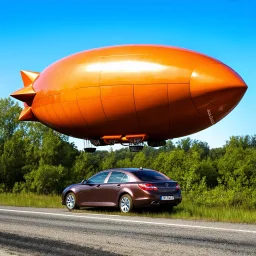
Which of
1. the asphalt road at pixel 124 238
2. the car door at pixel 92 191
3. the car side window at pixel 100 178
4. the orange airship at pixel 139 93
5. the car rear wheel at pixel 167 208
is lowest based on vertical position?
the asphalt road at pixel 124 238

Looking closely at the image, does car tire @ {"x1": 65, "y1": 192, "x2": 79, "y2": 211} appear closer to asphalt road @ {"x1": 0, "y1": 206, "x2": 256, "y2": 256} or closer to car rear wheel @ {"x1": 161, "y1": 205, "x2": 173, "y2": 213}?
car rear wheel @ {"x1": 161, "y1": 205, "x2": 173, "y2": 213}

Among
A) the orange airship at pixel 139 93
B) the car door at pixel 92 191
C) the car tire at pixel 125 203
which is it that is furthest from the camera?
the car door at pixel 92 191

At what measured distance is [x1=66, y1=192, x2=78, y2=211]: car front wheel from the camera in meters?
15.0

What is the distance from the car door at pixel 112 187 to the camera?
1360cm

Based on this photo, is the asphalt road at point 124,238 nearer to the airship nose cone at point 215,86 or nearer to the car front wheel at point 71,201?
the airship nose cone at point 215,86

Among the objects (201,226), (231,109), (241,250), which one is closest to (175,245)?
(241,250)

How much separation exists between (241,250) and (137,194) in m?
6.64

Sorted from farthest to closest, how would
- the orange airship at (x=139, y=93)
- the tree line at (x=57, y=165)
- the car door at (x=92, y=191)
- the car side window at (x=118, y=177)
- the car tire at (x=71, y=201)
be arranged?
the tree line at (x=57, y=165), the car tire at (x=71, y=201), the car door at (x=92, y=191), the car side window at (x=118, y=177), the orange airship at (x=139, y=93)

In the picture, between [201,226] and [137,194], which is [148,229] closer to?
[201,226]

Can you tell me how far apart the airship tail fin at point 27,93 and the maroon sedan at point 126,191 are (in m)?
3.37

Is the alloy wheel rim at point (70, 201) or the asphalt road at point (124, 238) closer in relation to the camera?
the asphalt road at point (124, 238)

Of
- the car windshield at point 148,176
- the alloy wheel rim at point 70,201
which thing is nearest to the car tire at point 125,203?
the car windshield at point 148,176

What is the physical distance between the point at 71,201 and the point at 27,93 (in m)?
4.19

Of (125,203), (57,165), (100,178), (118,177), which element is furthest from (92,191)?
(57,165)
